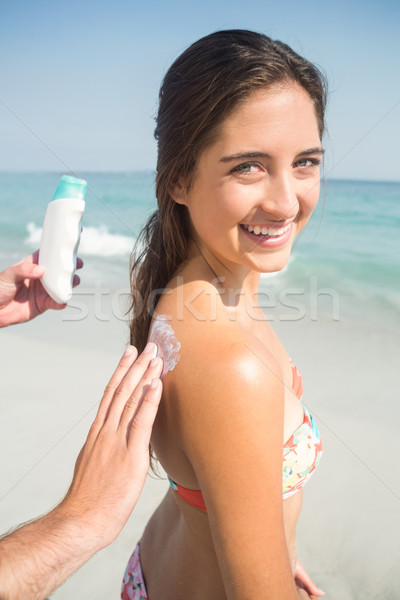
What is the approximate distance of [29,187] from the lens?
76.5ft

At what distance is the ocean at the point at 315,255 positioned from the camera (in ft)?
22.6

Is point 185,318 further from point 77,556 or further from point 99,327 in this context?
point 99,327

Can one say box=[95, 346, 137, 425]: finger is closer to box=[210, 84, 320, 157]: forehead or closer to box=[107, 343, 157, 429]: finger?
box=[107, 343, 157, 429]: finger

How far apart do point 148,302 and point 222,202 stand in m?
0.51

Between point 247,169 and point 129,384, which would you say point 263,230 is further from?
point 129,384

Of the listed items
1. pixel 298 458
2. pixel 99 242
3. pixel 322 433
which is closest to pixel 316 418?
pixel 322 433

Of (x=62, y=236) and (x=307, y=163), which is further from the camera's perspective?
(x=62, y=236)

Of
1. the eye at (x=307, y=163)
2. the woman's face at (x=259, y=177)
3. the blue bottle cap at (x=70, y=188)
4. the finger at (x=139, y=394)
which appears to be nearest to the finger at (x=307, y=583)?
the finger at (x=139, y=394)

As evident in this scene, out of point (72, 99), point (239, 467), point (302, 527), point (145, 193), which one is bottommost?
point (302, 527)

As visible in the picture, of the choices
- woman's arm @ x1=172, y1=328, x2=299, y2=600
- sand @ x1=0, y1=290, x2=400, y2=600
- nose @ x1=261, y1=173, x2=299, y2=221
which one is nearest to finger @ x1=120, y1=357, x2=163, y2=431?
woman's arm @ x1=172, y1=328, x2=299, y2=600

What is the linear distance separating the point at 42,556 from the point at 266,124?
4.18 ft

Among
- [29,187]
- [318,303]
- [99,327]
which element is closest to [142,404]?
[99,327]

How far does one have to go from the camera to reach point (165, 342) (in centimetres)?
150

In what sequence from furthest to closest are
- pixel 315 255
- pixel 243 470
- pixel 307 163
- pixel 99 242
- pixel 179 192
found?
1. pixel 99 242
2. pixel 315 255
3. pixel 179 192
4. pixel 307 163
5. pixel 243 470
